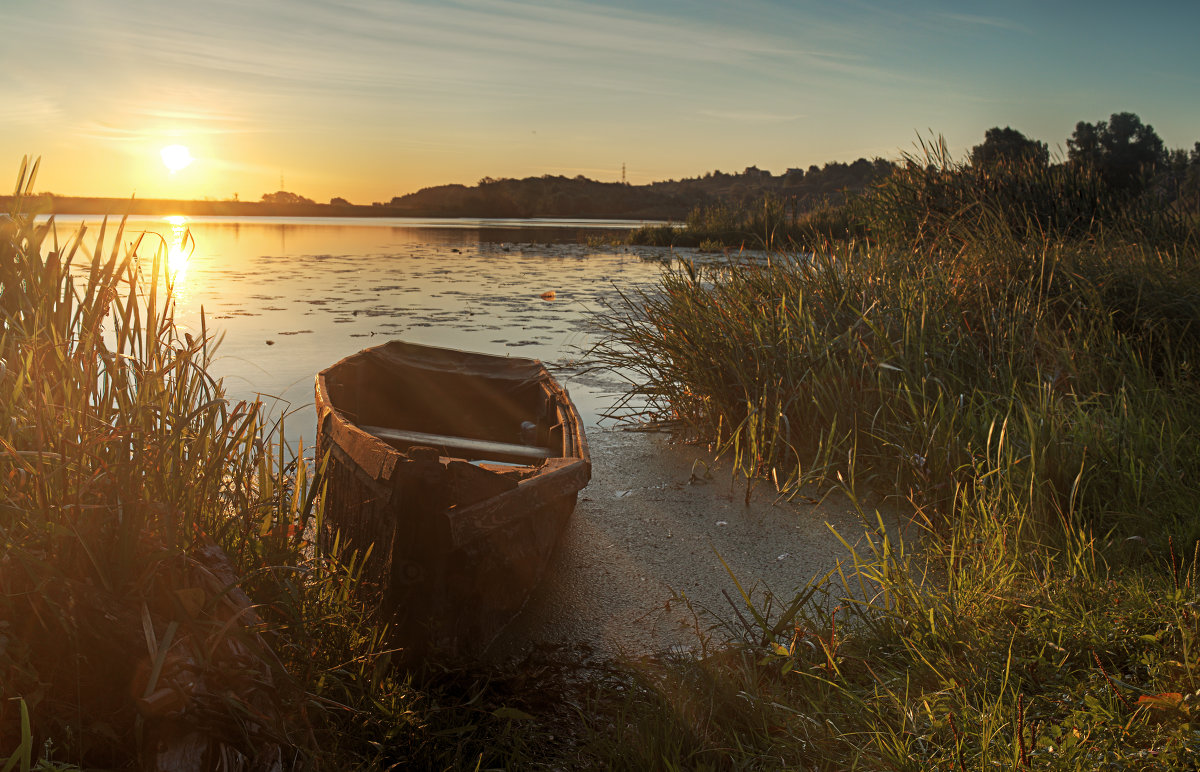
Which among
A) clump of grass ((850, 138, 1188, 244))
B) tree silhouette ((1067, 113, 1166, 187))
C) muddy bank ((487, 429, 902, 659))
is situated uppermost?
tree silhouette ((1067, 113, 1166, 187))

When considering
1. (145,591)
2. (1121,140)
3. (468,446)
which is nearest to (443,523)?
(145,591)

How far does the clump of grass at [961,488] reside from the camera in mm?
2096

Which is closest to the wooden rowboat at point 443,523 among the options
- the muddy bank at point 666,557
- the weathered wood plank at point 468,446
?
the muddy bank at point 666,557

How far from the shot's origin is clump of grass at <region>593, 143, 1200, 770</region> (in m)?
2.10

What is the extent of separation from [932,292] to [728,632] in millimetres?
3175

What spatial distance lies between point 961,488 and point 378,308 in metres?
8.62

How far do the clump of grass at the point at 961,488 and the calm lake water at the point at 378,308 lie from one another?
1549 mm

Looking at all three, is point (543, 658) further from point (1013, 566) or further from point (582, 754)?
point (1013, 566)

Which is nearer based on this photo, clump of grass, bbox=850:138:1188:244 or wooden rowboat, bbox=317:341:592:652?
wooden rowboat, bbox=317:341:592:652

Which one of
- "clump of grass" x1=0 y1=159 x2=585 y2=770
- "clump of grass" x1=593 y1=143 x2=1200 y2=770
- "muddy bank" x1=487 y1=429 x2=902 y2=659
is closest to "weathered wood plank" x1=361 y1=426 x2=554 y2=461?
"muddy bank" x1=487 y1=429 x2=902 y2=659

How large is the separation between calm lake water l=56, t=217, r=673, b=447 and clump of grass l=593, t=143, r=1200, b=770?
1549 mm

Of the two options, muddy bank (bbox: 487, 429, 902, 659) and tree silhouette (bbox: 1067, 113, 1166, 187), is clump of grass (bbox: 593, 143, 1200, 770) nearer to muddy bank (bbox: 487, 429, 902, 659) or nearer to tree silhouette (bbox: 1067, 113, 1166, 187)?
muddy bank (bbox: 487, 429, 902, 659)

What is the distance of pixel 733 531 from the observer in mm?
4000

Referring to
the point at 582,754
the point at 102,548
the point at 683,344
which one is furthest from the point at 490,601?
the point at 683,344
